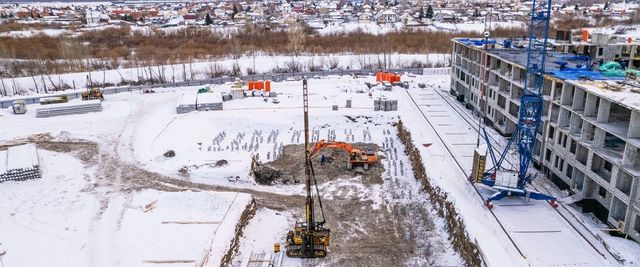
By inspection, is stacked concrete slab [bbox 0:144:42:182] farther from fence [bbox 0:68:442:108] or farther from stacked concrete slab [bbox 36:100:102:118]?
fence [bbox 0:68:442:108]

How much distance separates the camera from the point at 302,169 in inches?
1137

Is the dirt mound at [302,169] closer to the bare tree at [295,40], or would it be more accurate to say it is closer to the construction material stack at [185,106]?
the construction material stack at [185,106]

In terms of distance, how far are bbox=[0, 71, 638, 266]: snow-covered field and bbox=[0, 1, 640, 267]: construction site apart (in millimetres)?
103

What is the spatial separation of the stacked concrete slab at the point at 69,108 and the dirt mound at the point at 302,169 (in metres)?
19.6

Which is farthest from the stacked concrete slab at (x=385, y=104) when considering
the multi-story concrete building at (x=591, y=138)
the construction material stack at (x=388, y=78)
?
the multi-story concrete building at (x=591, y=138)

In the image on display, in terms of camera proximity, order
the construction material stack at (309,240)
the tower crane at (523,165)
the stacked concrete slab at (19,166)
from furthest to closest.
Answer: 1. the stacked concrete slab at (19,166)
2. the tower crane at (523,165)
3. the construction material stack at (309,240)

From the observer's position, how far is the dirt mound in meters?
27.3

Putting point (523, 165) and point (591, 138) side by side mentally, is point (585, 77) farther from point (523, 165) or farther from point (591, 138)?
point (523, 165)

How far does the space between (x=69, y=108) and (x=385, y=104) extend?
2640 cm

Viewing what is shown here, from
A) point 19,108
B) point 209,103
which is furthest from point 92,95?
point 209,103

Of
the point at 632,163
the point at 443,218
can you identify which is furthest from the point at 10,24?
the point at 632,163

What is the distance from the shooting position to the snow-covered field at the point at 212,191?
1936 cm

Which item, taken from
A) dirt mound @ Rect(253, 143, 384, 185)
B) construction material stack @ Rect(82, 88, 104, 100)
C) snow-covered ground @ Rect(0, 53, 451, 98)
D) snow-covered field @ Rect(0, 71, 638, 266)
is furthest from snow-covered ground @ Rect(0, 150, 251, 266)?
snow-covered ground @ Rect(0, 53, 451, 98)

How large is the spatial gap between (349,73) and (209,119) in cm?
2263
